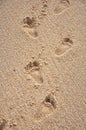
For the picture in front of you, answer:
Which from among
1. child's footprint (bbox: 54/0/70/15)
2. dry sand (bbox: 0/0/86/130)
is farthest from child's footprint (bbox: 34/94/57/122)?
child's footprint (bbox: 54/0/70/15)

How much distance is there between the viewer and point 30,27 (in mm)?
2039

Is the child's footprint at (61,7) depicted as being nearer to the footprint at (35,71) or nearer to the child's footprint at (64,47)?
the child's footprint at (64,47)

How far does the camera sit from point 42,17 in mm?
2094

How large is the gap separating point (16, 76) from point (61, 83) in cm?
32

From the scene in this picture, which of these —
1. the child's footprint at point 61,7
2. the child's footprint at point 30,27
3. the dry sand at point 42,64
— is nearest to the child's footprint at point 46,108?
the dry sand at point 42,64

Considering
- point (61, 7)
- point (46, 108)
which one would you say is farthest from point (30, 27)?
point (46, 108)

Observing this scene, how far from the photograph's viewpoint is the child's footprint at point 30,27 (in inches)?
79.0

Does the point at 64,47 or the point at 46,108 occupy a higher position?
the point at 64,47

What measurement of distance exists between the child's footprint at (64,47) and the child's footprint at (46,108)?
1.08ft

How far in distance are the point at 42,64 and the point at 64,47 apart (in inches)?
7.9

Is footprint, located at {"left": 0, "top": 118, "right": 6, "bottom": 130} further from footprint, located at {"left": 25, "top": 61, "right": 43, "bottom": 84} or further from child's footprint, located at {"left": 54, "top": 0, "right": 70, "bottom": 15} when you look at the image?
child's footprint, located at {"left": 54, "top": 0, "right": 70, "bottom": 15}

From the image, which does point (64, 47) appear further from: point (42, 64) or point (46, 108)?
point (46, 108)

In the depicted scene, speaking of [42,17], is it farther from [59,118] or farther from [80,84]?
[59,118]

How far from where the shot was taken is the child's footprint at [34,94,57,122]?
5.41 ft
